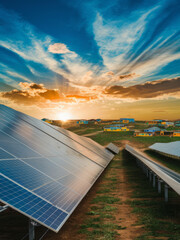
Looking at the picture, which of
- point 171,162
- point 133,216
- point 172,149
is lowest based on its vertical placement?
point 133,216

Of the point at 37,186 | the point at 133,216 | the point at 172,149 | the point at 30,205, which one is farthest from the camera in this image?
the point at 172,149

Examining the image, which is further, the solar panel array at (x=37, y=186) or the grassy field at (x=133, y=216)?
the grassy field at (x=133, y=216)

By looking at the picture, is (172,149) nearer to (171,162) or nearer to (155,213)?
(171,162)

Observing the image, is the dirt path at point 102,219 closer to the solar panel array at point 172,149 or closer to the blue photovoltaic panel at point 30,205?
the blue photovoltaic panel at point 30,205

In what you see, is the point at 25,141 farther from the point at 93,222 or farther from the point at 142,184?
the point at 142,184

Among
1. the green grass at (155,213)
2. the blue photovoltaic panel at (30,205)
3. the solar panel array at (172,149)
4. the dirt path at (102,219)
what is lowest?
the dirt path at (102,219)

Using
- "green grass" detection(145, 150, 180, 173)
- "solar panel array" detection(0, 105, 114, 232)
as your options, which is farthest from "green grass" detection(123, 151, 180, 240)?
"green grass" detection(145, 150, 180, 173)

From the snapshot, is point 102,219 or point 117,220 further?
point 102,219

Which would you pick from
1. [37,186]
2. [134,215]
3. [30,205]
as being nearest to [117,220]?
[134,215]

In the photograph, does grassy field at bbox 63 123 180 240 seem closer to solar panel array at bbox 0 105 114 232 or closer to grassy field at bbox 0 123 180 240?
grassy field at bbox 0 123 180 240

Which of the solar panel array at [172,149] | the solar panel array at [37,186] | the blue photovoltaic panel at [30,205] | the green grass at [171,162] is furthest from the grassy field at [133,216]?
the solar panel array at [172,149]

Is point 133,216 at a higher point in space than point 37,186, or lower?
lower

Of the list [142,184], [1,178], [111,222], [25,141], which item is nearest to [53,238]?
[111,222]

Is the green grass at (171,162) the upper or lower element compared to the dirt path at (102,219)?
upper
